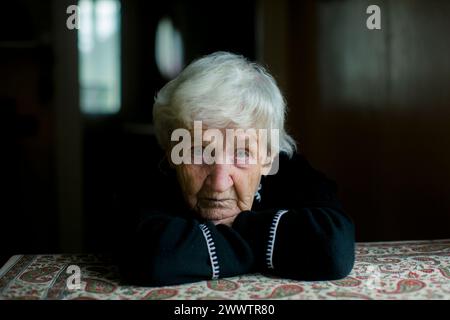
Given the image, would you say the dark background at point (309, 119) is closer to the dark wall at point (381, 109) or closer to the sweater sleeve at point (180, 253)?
the dark wall at point (381, 109)

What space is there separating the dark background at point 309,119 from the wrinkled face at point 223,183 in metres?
0.18

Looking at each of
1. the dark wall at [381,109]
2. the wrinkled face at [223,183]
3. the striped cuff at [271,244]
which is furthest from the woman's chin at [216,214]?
the dark wall at [381,109]

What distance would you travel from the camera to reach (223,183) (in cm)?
108

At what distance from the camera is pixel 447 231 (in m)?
1.73

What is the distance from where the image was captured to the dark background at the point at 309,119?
176cm

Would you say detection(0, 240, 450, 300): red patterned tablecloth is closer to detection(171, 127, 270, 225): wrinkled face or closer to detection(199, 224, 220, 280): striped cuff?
detection(199, 224, 220, 280): striped cuff

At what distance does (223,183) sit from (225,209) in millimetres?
72

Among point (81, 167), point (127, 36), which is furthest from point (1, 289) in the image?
point (127, 36)

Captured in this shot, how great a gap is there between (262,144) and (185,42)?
16.1 ft

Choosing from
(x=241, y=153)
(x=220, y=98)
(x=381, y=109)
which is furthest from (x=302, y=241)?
(x=381, y=109)

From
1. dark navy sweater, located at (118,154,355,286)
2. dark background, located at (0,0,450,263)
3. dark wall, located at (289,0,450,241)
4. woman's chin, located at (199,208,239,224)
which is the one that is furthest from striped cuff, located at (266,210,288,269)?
dark wall, located at (289,0,450,241)

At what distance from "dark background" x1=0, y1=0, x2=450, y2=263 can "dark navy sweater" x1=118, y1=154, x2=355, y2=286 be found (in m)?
0.18

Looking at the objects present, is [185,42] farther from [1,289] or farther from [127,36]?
[1,289]

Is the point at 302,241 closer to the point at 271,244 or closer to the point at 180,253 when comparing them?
the point at 271,244
